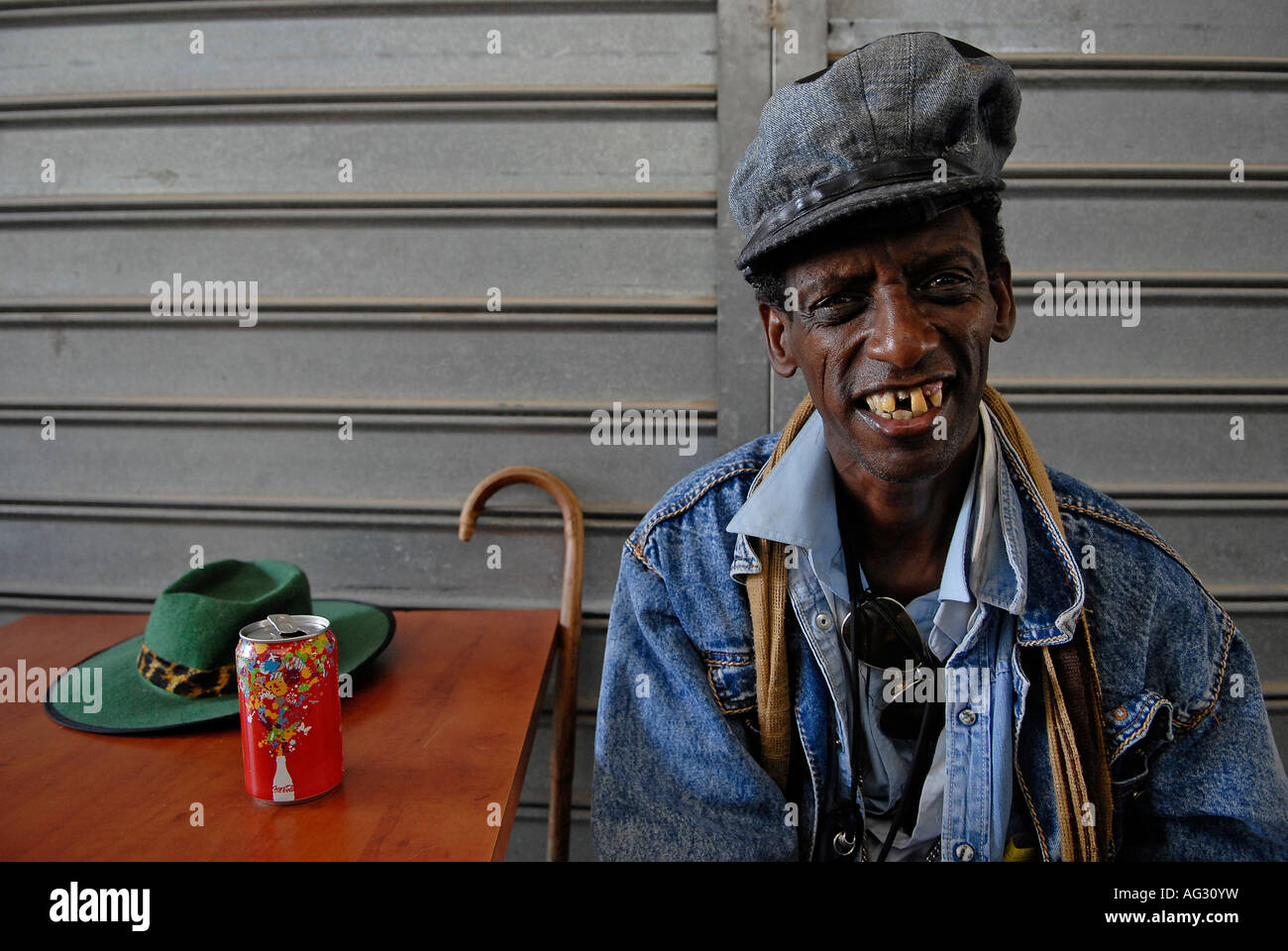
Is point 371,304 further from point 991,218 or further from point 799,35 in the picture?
point 991,218

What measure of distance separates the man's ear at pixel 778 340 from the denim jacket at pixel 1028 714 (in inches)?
13.7

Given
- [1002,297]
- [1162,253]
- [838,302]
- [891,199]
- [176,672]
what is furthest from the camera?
[1162,253]

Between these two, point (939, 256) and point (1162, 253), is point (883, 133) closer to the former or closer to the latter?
point (939, 256)

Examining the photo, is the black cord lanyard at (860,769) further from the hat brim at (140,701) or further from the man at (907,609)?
the hat brim at (140,701)

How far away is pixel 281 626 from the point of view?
1.25 meters

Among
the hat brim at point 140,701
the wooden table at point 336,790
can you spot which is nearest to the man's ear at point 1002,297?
the wooden table at point 336,790

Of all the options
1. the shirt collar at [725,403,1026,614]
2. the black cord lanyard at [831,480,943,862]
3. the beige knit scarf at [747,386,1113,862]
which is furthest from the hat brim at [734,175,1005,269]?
the black cord lanyard at [831,480,943,862]

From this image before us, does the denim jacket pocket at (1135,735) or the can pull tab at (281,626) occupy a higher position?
the can pull tab at (281,626)

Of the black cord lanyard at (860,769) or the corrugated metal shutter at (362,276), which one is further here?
the corrugated metal shutter at (362,276)

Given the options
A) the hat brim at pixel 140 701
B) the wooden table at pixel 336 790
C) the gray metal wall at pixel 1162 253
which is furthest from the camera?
the gray metal wall at pixel 1162 253

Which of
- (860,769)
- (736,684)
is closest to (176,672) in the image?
(736,684)

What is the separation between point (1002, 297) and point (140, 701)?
183 centimetres

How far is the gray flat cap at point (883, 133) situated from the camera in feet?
4.05
